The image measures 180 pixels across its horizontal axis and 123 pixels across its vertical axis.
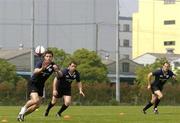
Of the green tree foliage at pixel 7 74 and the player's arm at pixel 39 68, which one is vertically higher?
the player's arm at pixel 39 68

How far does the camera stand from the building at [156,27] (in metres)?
115

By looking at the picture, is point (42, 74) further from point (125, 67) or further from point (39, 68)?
point (125, 67)

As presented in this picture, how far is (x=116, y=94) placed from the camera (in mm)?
58375

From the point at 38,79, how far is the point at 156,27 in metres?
100.0

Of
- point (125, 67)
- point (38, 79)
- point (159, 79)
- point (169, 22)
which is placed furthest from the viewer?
point (169, 22)

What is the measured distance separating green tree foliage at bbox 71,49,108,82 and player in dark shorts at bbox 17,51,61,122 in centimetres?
5050

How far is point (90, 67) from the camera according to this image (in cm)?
7006

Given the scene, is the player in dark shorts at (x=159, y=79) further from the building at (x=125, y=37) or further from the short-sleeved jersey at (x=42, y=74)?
the building at (x=125, y=37)

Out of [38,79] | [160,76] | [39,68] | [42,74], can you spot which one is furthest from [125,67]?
[39,68]

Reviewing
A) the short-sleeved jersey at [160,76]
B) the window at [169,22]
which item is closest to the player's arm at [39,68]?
the short-sleeved jersey at [160,76]

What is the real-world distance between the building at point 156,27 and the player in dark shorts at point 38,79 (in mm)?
96935

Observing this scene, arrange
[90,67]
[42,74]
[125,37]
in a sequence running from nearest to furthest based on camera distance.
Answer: [42,74] < [90,67] < [125,37]

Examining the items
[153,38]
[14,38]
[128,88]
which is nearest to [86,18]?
[14,38]

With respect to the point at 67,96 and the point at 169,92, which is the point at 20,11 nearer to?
the point at 169,92
